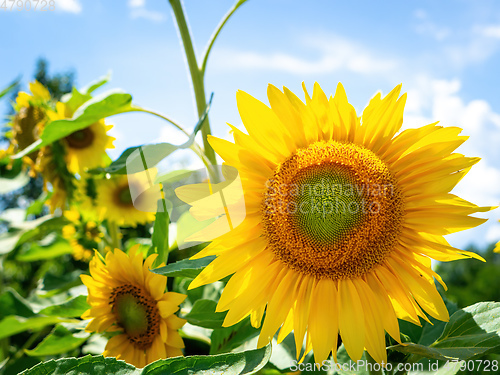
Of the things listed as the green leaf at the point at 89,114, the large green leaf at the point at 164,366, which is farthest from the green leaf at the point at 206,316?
the green leaf at the point at 89,114

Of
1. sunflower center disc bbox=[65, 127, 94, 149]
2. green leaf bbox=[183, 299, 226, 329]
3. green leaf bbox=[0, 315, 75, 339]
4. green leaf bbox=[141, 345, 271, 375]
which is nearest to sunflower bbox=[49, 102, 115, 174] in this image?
sunflower center disc bbox=[65, 127, 94, 149]

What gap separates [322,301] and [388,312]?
13 cm

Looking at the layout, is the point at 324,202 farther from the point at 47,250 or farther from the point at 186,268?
the point at 47,250

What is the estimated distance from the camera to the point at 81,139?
1.93 meters

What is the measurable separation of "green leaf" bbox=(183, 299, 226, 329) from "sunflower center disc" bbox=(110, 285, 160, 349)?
13cm

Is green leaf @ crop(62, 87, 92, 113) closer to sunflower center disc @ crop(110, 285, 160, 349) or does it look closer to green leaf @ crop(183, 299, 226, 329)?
sunflower center disc @ crop(110, 285, 160, 349)

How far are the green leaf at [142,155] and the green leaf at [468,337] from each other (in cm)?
61

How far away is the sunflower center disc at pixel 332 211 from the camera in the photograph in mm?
909

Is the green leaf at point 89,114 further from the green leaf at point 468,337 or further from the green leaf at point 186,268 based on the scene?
the green leaf at point 468,337

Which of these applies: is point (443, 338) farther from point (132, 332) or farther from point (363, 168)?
point (132, 332)

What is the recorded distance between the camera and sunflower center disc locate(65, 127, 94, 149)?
1.91 metres

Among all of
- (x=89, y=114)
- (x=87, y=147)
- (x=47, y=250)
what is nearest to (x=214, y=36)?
(x=89, y=114)

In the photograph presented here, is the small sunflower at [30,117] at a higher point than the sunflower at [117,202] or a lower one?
higher

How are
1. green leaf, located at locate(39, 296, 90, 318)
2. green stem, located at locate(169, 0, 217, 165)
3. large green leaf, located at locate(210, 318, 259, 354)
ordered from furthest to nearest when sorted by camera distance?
green stem, located at locate(169, 0, 217, 165)
green leaf, located at locate(39, 296, 90, 318)
large green leaf, located at locate(210, 318, 259, 354)
